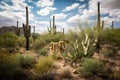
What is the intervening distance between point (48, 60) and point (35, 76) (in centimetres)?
96

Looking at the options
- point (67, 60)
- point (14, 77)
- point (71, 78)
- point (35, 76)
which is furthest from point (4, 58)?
point (67, 60)

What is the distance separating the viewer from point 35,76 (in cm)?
750

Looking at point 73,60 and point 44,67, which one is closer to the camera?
point 44,67

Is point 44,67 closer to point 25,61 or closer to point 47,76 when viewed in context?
point 47,76

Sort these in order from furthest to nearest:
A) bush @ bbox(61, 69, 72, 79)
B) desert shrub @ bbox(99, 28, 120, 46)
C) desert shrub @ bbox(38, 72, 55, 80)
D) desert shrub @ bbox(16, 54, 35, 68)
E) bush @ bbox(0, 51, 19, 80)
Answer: desert shrub @ bbox(99, 28, 120, 46) < desert shrub @ bbox(16, 54, 35, 68) < bush @ bbox(61, 69, 72, 79) < desert shrub @ bbox(38, 72, 55, 80) < bush @ bbox(0, 51, 19, 80)

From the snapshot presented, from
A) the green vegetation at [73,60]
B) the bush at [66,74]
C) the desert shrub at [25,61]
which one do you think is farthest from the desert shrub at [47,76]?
the desert shrub at [25,61]

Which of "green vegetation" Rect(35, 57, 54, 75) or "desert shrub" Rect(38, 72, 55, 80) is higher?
"green vegetation" Rect(35, 57, 54, 75)

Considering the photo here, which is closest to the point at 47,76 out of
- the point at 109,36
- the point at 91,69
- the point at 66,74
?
the point at 66,74

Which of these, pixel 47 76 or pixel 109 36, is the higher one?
pixel 109 36

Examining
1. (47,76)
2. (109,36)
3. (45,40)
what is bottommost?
(47,76)

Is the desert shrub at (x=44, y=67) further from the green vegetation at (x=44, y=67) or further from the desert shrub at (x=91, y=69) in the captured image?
the desert shrub at (x=91, y=69)

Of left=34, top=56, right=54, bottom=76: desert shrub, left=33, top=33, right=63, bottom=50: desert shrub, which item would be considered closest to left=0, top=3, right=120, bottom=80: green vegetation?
left=34, top=56, right=54, bottom=76: desert shrub

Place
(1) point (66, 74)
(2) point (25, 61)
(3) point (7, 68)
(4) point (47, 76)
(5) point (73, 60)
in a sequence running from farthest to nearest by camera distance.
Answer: (5) point (73, 60) < (2) point (25, 61) < (1) point (66, 74) < (4) point (47, 76) < (3) point (7, 68)

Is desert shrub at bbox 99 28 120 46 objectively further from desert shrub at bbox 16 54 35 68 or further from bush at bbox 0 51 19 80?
bush at bbox 0 51 19 80
